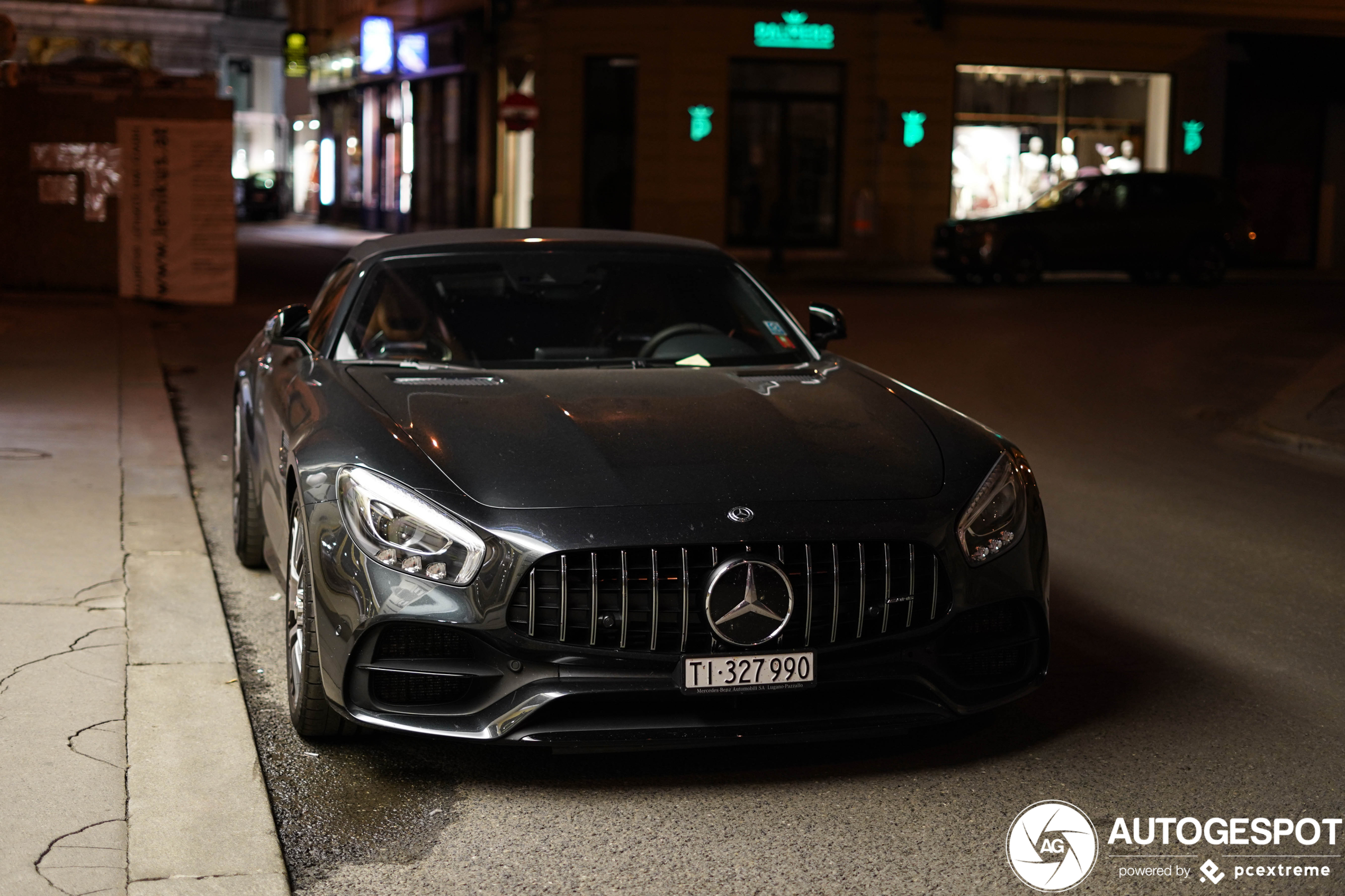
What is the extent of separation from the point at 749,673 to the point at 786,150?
28677 mm

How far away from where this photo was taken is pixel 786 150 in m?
31.7

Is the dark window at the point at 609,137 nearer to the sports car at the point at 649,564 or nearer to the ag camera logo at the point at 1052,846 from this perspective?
the sports car at the point at 649,564

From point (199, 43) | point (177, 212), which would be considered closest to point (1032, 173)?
point (177, 212)

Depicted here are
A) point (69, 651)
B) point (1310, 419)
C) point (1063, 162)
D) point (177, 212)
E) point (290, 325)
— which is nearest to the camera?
point (69, 651)

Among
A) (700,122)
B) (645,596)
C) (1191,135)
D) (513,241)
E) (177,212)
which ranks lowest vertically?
(645,596)

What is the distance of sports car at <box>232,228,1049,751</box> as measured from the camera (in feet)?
12.5

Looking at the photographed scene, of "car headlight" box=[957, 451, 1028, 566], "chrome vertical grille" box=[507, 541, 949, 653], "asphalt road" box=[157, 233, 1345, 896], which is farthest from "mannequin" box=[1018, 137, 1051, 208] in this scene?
"chrome vertical grille" box=[507, 541, 949, 653]

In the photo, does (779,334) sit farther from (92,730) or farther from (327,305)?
(92,730)

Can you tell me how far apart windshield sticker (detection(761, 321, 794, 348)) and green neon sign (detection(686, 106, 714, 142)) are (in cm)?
2591

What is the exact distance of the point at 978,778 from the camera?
13.6 ft

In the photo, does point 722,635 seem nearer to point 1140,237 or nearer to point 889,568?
point 889,568

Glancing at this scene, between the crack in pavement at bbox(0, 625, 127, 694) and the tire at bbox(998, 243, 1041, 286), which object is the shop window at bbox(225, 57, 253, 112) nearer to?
the tire at bbox(998, 243, 1041, 286)

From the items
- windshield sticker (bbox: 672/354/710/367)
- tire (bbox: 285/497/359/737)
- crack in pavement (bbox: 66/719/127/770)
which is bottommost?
crack in pavement (bbox: 66/719/127/770)

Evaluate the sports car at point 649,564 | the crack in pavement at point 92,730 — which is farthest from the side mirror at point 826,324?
the crack in pavement at point 92,730
